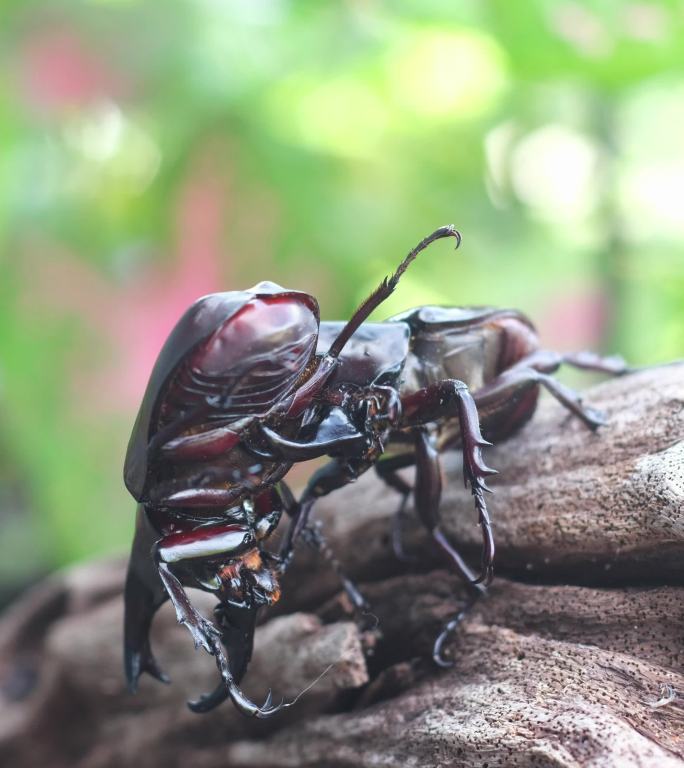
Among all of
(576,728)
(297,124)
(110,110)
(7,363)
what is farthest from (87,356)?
(576,728)

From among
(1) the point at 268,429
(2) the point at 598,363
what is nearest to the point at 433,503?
(1) the point at 268,429

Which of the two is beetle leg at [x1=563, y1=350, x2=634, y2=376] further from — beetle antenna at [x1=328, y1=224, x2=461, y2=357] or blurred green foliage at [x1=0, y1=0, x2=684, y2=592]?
blurred green foliage at [x1=0, y1=0, x2=684, y2=592]

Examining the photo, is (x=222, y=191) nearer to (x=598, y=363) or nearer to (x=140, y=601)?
(x=598, y=363)

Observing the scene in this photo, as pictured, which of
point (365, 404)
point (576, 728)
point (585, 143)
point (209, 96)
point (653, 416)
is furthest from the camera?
point (585, 143)

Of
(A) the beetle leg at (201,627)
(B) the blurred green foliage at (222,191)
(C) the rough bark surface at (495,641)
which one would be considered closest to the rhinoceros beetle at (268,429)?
(A) the beetle leg at (201,627)

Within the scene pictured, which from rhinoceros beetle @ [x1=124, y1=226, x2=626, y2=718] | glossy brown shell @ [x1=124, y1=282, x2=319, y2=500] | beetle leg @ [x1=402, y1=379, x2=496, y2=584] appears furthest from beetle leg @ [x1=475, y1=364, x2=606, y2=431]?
glossy brown shell @ [x1=124, y1=282, x2=319, y2=500]

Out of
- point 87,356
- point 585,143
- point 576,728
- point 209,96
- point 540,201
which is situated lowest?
point 576,728

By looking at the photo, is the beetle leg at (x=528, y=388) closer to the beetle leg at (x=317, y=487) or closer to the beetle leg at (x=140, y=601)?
the beetle leg at (x=317, y=487)

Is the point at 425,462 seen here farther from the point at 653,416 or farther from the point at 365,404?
the point at 653,416

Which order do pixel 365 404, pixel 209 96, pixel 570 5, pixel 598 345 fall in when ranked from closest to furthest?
pixel 365 404, pixel 570 5, pixel 209 96, pixel 598 345
